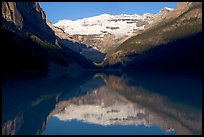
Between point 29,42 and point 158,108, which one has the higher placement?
point 29,42

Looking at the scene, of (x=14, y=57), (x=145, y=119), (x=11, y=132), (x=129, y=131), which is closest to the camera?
(x=11, y=132)

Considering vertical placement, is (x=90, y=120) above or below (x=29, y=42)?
below

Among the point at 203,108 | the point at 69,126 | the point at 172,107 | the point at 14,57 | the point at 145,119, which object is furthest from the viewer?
the point at 14,57

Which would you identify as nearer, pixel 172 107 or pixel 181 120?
pixel 181 120

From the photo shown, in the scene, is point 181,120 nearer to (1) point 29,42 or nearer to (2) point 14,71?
(2) point 14,71

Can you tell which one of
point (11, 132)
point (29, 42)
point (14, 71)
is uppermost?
point (29, 42)

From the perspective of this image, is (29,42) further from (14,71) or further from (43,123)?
(43,123)

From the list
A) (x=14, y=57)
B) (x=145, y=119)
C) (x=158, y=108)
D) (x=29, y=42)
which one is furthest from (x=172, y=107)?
(x=29, y=42)

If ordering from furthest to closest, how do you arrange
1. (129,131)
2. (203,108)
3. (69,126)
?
(203,108), (69,126), (129,131)

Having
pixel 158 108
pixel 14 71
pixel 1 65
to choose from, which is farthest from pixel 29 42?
pixel 158 108
